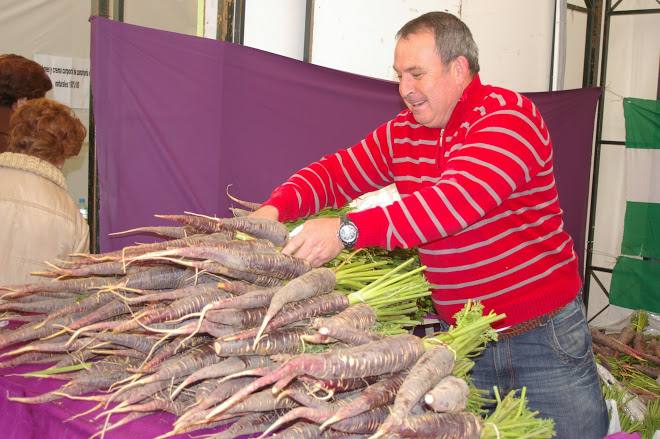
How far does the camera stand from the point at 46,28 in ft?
15.9

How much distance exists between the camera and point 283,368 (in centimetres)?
153

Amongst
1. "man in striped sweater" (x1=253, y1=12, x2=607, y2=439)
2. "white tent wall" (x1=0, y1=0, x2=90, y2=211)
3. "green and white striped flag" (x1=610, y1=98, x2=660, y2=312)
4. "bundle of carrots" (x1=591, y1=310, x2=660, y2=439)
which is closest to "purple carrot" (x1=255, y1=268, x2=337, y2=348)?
"man in striped sweater" (x1=253, y1=12, x2=607, y2=439)

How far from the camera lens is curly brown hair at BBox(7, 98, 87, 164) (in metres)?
3.01

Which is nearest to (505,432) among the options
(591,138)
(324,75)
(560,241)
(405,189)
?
(560,241)

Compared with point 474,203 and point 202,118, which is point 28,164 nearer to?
point 202,118

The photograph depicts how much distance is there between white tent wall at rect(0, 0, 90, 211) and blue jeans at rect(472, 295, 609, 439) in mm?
3704

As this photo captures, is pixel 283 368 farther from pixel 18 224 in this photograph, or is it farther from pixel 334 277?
pixel 18 224

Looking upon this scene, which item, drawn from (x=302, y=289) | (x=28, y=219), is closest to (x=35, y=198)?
(x=28, y=219)

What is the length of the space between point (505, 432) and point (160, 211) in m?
2.28

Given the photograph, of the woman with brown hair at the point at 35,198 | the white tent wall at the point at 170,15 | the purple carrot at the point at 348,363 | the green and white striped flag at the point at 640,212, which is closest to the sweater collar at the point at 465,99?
the purple carrot at the point at 348,363

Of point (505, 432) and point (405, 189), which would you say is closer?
point (505, 432)

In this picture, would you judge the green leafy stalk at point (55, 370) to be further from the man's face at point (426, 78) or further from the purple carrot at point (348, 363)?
the man's face at point (426, 78)

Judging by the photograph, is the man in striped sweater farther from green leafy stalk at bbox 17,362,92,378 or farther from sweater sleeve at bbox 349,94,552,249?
green leafy stalk at bbox 17,362,92,378

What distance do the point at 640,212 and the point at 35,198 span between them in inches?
210
